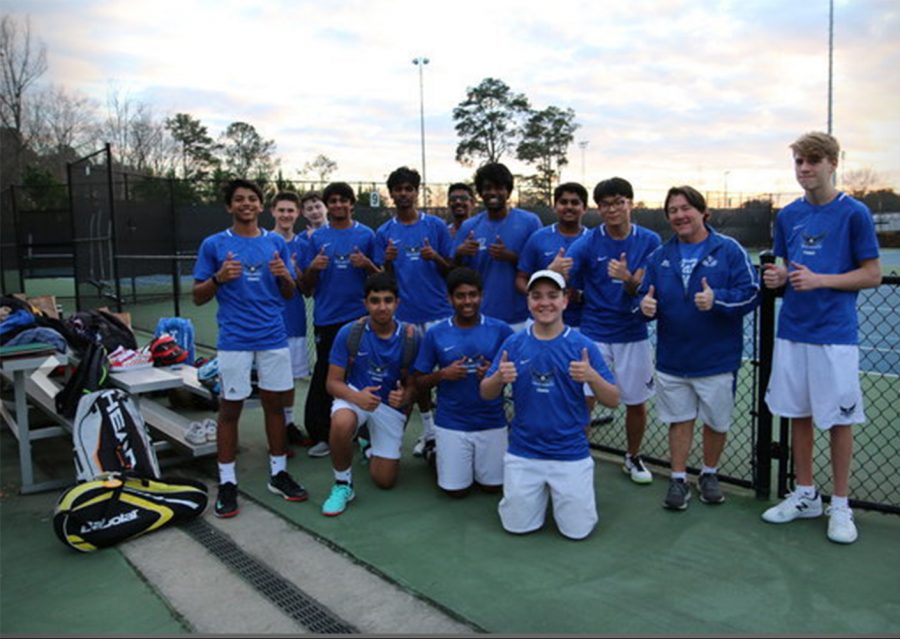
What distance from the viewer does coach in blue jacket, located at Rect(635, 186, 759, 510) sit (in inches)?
142

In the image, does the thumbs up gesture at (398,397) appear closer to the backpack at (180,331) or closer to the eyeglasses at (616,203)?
the eyeglasses at (616,203)

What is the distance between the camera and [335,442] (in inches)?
156

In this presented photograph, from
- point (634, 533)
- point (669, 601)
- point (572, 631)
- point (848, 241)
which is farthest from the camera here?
point (634, 533)

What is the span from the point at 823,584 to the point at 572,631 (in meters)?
1.14

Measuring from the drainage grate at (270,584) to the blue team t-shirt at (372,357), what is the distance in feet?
3.77

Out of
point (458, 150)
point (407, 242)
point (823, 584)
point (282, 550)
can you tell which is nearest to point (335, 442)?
point (282, 550)

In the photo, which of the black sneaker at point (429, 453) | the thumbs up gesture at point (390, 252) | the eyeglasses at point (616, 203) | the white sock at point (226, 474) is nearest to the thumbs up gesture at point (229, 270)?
the white sock at point (226, 474)

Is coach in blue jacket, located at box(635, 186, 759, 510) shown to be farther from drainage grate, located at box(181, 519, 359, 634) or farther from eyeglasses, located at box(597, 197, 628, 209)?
drainage grate, located at box(181, 519, 359, 634)

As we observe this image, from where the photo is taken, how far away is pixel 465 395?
409 centimetres

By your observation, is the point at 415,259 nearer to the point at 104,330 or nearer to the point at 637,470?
the point at 637,470

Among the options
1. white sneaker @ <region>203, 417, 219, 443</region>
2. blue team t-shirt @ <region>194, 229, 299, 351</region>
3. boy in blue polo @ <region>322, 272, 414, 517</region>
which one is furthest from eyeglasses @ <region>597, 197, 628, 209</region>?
white sneaker @ <region>203, 417, 219, 443</region>

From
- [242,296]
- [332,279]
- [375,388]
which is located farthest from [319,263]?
[375,388]

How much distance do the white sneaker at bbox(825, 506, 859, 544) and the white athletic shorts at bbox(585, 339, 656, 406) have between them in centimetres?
112

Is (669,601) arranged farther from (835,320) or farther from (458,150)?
(458,150)
